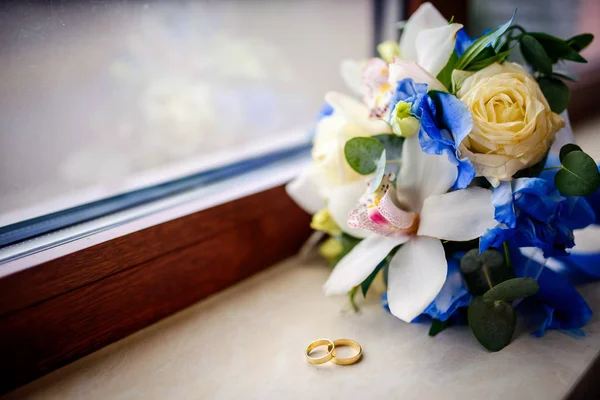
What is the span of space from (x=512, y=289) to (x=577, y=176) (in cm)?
13

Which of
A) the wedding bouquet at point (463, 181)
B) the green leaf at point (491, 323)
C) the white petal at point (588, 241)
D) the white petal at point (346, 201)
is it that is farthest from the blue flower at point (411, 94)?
the white petal at point (588, 241)

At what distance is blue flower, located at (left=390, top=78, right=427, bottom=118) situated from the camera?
487mm

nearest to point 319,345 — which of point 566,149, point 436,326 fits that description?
point 436,326

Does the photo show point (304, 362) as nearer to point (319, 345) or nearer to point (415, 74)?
point (319, 345)

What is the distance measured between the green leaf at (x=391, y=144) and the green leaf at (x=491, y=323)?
18 centimetres

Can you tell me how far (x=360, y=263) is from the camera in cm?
54

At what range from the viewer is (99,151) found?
647mm

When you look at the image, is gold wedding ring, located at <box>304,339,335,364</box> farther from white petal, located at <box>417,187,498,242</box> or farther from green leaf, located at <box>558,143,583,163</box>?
green leaf, located at <box>558,143,583,163</box>

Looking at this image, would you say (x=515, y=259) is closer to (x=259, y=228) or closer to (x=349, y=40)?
(x=259, y=228)

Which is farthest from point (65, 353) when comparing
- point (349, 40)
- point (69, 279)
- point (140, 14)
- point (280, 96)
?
point (349, 40)

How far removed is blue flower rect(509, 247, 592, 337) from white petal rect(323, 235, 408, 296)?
136 mm

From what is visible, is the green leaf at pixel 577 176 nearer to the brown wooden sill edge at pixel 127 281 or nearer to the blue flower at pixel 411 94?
the blue flower at pixel 411 94

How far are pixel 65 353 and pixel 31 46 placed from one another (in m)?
0.34

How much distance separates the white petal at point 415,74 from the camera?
51 cm
